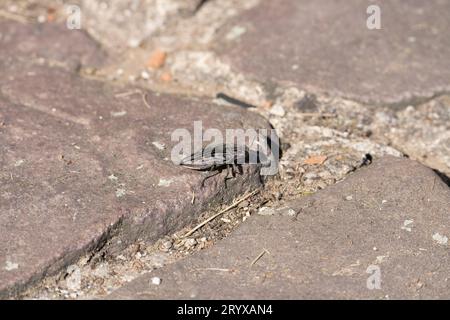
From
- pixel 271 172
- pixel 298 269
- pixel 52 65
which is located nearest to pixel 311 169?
pixel 271 172

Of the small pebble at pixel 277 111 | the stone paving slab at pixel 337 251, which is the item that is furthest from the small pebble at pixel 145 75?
the stone paving slab at pixel 337 251

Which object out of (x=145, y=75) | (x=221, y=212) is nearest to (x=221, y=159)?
(x=221, y=212)

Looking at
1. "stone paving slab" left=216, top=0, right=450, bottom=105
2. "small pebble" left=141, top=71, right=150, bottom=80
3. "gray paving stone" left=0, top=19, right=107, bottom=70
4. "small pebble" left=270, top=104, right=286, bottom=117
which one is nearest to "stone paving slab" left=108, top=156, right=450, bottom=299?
"small pebble" left=270, top=104, right=286, bottom=117

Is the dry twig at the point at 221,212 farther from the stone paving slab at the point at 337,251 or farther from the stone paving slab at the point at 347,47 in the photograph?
the stone paving slab at the point at 347,47

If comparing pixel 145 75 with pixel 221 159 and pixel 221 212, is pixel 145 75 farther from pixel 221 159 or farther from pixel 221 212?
pixel 221 212
